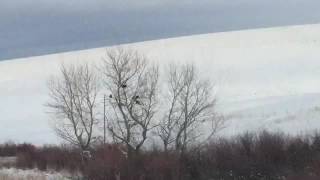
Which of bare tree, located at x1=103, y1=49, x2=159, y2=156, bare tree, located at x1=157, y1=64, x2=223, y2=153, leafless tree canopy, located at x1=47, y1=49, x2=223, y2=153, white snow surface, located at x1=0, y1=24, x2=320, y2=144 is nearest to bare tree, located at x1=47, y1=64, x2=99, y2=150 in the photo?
leafless tree canopy, located at x1=47, y1=49, x2=223, y2=153

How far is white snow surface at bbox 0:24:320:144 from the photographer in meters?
37.9

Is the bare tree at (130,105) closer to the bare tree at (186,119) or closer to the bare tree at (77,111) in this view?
the bare tree at (186,119)

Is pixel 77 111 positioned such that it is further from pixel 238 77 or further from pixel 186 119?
pixel 238 77

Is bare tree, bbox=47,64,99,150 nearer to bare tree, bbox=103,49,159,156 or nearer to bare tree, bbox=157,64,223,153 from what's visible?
bare tree, bbox=103,49,159,156

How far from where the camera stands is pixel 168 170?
859 inches

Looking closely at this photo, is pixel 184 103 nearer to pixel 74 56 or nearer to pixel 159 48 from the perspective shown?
pixel 159 48

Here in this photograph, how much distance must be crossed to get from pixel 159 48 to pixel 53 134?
89.8 feet

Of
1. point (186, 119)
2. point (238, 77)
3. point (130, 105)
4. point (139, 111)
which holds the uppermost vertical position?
point (238, 77)

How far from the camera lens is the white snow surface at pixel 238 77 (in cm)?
3794

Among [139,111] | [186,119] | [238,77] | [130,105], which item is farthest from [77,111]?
[238,77]

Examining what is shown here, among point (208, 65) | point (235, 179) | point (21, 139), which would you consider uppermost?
point (208, 65)

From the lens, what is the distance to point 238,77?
57.8 meters

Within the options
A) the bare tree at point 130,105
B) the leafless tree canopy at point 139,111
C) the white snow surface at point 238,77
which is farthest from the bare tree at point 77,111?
the white snow surface at point 238,77

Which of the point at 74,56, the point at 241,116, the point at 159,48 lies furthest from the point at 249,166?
the point at 74,56
